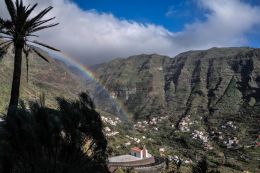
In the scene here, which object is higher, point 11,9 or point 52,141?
point 11,9

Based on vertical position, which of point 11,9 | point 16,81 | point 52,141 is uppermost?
point 11,9

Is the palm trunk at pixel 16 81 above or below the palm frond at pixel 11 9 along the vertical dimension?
below

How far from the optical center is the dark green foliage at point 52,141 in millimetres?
13328

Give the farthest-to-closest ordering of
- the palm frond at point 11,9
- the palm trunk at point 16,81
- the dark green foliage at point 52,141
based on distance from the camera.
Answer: the palm frond at point 11,9 → the palm trunk at point 16,81 → the dark green foliage at point 52,141

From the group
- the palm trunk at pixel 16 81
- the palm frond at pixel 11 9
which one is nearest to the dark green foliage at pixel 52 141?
the palm trunk at pixel 16 81

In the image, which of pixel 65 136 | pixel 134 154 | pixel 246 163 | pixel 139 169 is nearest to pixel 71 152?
pixel 65 136

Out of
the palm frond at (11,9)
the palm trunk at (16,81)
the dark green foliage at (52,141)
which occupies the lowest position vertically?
the dark green foliage at (52,141)

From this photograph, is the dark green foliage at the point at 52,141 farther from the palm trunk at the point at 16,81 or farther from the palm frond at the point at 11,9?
the palm frond at the point at 11,9

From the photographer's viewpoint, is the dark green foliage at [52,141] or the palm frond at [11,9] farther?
the palm frond at [11,9]

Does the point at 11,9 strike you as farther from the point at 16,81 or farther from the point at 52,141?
the point at 52,141

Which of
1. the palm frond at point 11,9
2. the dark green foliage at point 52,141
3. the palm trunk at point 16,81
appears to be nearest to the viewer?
the dark green foliage at point 52,141

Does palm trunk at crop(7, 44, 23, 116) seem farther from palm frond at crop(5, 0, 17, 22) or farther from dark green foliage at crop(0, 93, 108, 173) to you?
palm frond at crop(5, 0, 17, 22)

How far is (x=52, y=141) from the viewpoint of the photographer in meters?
14.1

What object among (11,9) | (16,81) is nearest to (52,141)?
(16,81)
